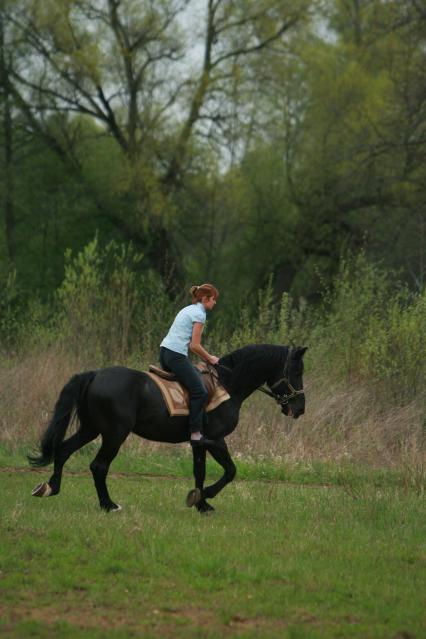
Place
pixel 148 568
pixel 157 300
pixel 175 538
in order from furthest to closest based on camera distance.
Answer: pixel 157 300 → pixel 175 538 → pixel 148 568

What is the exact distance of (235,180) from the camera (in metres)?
Answer: 36.2

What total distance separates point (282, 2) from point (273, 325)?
21.3 metres

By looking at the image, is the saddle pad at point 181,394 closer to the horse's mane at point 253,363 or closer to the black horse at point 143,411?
the black horse at point 143,411

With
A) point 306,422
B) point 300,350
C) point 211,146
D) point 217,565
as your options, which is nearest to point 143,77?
point 211,146

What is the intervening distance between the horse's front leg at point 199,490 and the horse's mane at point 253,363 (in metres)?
0.78

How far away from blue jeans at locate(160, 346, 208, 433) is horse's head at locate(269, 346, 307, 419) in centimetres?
92

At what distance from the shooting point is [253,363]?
10.6m

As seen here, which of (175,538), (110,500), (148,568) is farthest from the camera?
(110,500)

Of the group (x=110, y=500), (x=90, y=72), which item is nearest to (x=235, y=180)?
(x=90, y=72)

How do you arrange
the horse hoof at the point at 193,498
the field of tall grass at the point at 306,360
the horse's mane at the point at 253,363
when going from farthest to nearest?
the field of tall grass at the point at 306,360 → the horse's mane at the point at 253,363 → the horse hoof at the point at 193,498

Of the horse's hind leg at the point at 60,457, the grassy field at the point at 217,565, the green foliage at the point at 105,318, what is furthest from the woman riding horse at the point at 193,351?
the green foliage at the point at 105,318

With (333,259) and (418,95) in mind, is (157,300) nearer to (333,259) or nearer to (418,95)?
(418,95)

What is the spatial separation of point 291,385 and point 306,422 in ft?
14.6

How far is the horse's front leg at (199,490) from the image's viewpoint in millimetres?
9703
